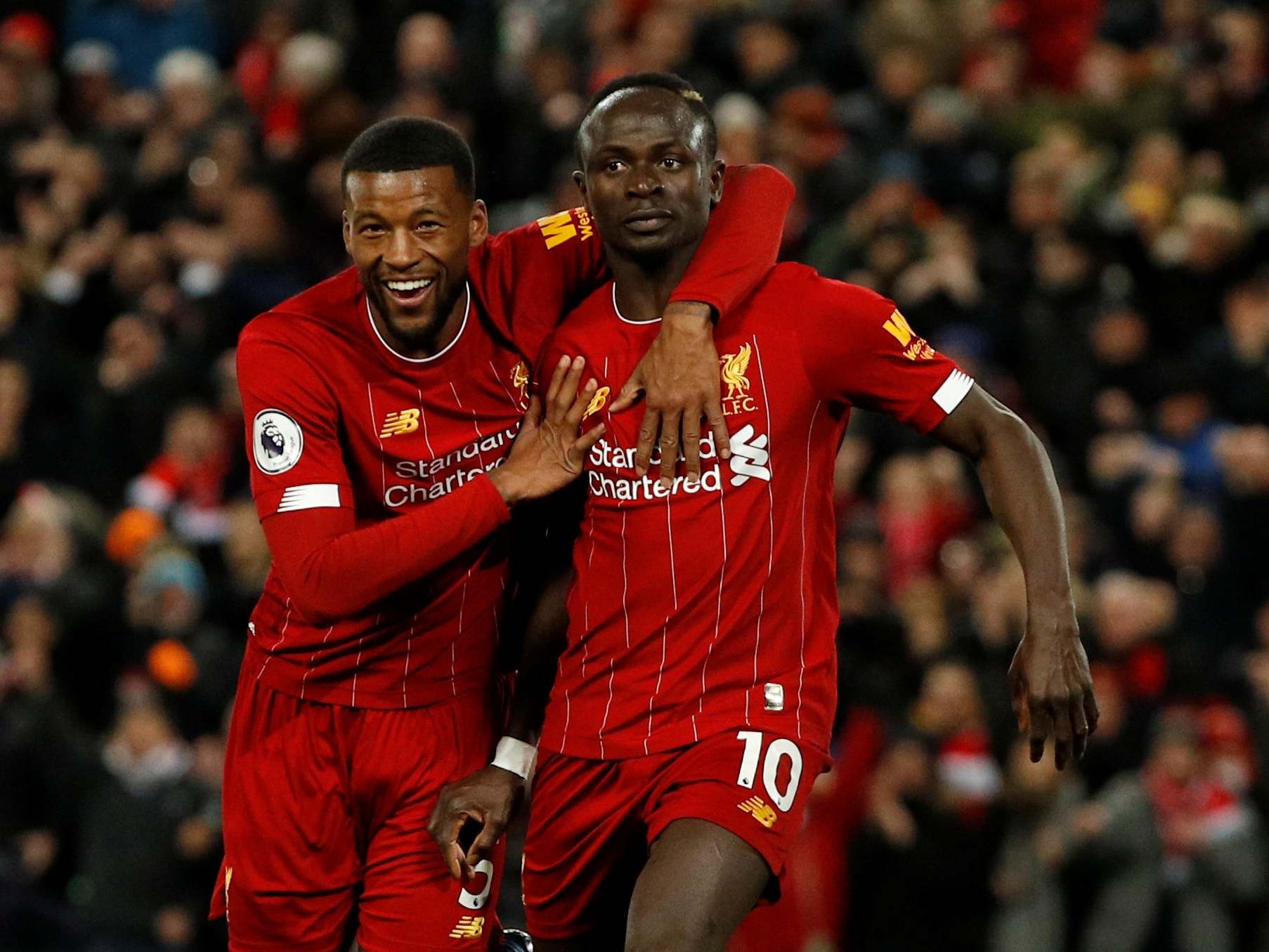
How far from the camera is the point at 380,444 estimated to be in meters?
4.88

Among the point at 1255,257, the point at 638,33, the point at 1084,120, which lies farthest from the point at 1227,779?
the point at 638,33

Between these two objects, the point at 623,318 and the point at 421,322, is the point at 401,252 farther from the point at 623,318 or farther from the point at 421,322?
the point at 623,318

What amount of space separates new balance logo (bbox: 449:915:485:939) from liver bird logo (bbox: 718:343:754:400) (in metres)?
1.39

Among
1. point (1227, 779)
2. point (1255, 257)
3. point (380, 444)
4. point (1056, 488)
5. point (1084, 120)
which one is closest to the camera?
point (1056, 488)

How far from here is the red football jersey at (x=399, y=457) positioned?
464 cm

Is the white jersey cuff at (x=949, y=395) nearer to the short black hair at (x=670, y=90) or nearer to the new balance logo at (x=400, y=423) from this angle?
the short black hair at (x=670, y=90)

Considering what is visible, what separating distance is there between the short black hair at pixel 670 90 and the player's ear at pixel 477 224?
11.5 inches

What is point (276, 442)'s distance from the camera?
4.75m

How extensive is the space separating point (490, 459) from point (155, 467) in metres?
5.82

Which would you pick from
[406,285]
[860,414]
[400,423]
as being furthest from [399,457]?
[860,414]

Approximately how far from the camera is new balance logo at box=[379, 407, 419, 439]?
488cm

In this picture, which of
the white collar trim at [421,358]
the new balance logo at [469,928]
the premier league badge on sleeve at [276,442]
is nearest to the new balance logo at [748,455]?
the white collar trim at [421,358]

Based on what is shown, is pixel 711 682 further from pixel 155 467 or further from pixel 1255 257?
pixel 1255 257

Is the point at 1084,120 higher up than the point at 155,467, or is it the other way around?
the point at 1084,120
